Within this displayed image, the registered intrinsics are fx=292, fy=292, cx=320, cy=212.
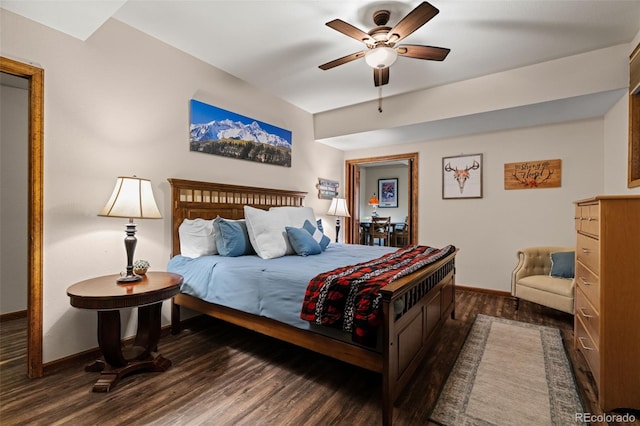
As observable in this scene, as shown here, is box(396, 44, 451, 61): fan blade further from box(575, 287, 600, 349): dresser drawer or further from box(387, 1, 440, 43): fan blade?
box(575, 287, 600, 349): dresser drawer

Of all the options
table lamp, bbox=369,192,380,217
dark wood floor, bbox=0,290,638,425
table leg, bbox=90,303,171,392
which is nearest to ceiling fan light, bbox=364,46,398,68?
dark wood floor, bbox=0,290,638,425

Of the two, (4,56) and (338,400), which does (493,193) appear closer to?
(338,400)

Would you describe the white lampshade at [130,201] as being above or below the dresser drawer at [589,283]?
above

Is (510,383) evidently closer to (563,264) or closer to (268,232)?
(563,264)

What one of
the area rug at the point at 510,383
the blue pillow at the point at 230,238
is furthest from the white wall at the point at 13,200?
the area rug at the point at 510,383

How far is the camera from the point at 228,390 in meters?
1.89

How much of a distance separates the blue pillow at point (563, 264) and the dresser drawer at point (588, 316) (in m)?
0.99

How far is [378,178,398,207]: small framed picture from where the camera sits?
26.9 ft

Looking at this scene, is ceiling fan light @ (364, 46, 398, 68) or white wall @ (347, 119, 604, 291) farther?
white wall @ (347, 119, 604, 291)

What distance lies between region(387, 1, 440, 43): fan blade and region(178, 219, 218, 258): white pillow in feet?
7.57

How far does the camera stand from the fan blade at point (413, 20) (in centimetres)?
184

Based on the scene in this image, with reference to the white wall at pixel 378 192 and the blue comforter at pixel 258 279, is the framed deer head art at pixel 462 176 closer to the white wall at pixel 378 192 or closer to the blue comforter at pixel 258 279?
the blue comforter at pixel 258 279

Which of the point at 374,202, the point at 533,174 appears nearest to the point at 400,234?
the point at 374,202

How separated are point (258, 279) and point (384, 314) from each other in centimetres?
101
